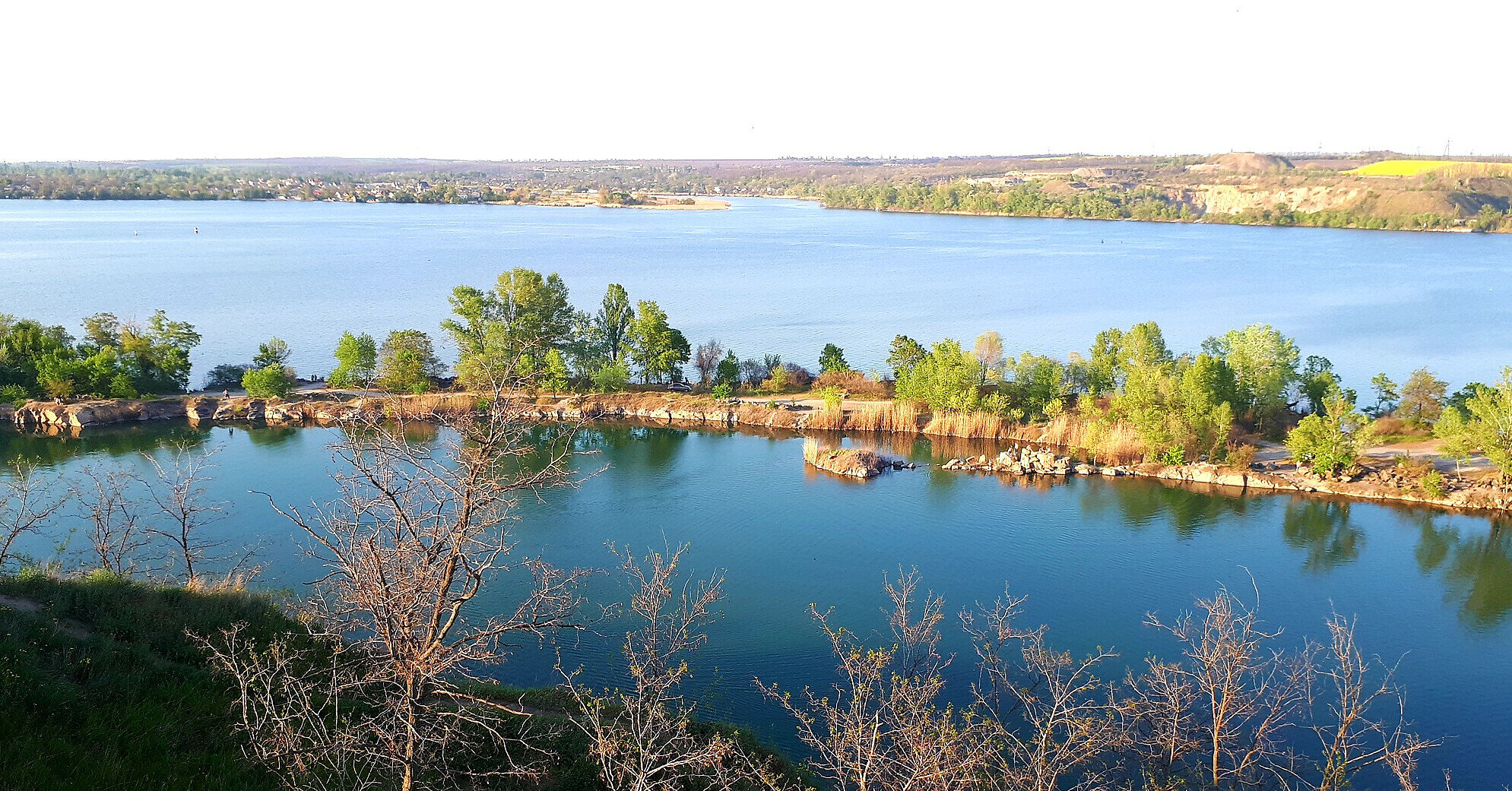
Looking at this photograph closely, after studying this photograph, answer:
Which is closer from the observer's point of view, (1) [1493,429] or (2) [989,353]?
(1) [1493,429]

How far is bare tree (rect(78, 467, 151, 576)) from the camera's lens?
14.7 meters

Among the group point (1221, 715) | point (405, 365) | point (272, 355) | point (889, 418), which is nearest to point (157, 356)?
point (272, 355)

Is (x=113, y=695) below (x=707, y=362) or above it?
above

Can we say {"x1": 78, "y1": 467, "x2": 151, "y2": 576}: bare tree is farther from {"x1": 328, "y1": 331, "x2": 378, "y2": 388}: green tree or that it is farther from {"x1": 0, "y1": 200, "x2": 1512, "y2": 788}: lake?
{"x1": 328, "y1": 331, "x2": 378, "y2": 388}: green tree

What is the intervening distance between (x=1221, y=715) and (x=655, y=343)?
86.1ft

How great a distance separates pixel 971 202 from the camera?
140 meters

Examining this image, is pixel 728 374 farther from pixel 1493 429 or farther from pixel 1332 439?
pixel 1493 429

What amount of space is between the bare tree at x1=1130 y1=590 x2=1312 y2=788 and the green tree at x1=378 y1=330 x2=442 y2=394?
2576 cm

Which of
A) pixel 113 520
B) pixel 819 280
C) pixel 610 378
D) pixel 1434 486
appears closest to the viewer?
pixel 113 520

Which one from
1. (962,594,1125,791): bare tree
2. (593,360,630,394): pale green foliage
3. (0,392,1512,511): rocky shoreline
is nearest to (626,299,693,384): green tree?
(593,360,630,394): pale green foliage

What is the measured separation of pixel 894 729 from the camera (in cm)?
1018

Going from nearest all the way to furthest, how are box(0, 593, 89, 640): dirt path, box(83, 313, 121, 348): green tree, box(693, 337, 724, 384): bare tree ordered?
box(0, 593, 89, 640): dirt path → box(83, 313, 121, 348): green tree → box(693, 337, 724, 384): bare tree

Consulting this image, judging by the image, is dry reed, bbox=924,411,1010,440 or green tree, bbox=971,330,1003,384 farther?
green tree, bbox=971,330,1003,384

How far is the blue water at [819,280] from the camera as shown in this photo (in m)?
45.5
